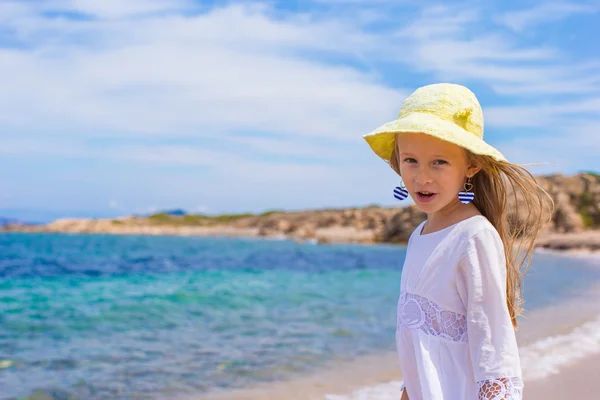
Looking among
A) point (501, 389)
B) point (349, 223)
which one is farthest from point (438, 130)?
point (349, 223)

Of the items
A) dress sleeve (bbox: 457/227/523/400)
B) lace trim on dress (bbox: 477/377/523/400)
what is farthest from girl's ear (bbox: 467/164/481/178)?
lace trim on dress (bbox: 477/377/523/400)

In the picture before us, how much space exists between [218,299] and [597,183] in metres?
42.0

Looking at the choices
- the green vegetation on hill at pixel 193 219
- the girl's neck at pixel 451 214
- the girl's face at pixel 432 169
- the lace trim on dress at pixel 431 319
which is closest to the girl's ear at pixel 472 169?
the girl's face at pixel 432 169

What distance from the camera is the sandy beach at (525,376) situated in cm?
515

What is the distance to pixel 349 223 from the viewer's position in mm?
57812

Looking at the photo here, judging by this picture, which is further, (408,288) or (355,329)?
(355,329)

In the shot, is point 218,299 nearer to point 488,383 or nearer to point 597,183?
point 488,383

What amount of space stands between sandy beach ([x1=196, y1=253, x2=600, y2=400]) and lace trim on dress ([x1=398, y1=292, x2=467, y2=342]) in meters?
3.31

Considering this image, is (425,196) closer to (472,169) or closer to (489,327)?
(472,169)

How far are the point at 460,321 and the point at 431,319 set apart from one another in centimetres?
10

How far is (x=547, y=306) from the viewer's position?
1123 centimetres

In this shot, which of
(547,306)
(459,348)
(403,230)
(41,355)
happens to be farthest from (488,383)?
(403,230)

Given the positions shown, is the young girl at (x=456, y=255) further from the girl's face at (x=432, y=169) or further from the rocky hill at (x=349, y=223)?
the rocky hill at (x=349, y=223)

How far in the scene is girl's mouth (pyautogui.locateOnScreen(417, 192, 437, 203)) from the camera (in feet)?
6.88
